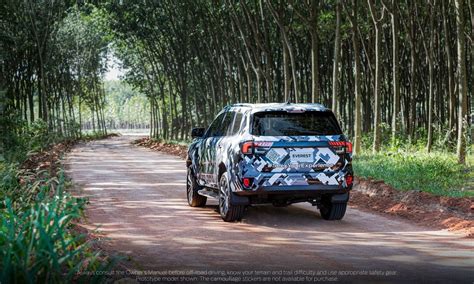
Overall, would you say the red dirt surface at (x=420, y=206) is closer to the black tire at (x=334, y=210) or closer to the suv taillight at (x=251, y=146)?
the black tire at (x=334, y=210)

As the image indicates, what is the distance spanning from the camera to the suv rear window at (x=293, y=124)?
1100 cm

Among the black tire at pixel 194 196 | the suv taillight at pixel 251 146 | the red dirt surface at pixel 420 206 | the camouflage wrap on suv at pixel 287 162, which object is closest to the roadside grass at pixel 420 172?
the red dirt surface at pixel 420 206

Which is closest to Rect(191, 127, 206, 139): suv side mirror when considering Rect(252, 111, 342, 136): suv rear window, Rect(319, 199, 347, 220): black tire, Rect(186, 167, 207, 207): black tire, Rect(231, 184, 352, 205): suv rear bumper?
Rect(186, 167, 207, 207): black tire

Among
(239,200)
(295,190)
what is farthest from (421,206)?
(239,200)

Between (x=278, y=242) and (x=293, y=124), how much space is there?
230cm

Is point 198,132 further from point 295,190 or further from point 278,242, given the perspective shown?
point 278,242

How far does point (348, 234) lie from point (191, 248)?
98.3 inches

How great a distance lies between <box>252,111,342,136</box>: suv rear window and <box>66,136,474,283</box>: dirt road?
4.84 ft

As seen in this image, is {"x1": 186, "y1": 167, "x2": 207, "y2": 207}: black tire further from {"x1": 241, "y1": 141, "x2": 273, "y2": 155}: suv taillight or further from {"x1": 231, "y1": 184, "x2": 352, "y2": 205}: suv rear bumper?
{"x1": 241, "y1": 141, "x2": 273, "y2": 155}: suv taillight

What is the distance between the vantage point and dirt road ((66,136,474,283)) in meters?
7.65

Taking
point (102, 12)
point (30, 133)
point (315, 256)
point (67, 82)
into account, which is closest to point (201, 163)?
point (315, 256)

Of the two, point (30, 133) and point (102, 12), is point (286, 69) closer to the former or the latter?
point (30, 133)

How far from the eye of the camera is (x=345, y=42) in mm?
36875

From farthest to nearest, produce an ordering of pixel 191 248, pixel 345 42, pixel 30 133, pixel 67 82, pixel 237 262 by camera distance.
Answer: pixel 67 82 < pixel 345 42 < pixel 30 133 < pixel 191 248 < pixel 237 262
